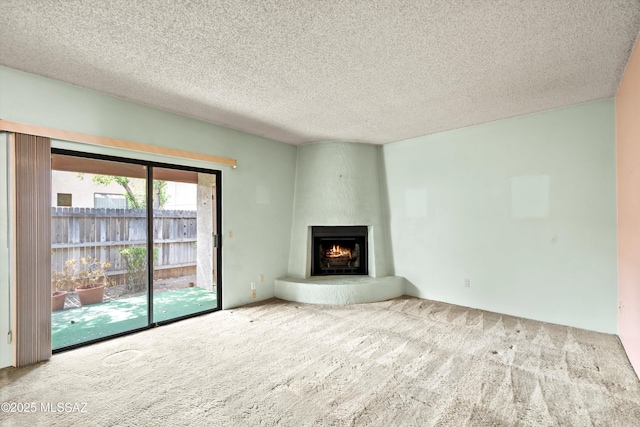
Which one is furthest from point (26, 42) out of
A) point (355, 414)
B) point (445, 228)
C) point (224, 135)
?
point (445, 228)

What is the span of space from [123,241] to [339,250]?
3233 millimetres

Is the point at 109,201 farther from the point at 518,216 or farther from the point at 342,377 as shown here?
the point at 518,216

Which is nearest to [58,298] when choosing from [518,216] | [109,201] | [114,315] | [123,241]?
[114,315]

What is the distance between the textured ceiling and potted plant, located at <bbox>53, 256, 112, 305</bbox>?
1895mm

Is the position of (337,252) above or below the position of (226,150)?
below

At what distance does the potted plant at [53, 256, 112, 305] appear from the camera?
337cm

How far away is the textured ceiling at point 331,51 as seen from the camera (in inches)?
77.4

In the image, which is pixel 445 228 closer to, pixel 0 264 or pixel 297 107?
pixel 297 107

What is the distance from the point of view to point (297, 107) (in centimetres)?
362

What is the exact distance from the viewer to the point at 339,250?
18.0ft

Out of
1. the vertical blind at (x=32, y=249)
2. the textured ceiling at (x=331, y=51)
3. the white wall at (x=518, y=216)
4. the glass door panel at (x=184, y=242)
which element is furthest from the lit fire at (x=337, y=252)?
the vertical blind at (x=32, y=249)

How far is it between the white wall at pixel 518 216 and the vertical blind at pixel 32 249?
175 inches

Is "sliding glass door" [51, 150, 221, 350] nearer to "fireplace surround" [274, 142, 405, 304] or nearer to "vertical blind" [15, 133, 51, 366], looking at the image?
"vertical blind" [15, 133, 51, 366]

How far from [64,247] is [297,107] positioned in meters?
2.91
